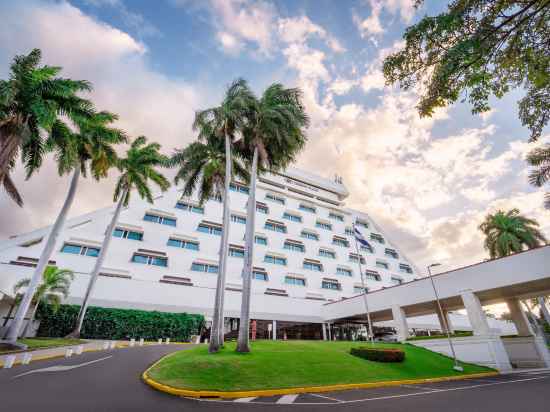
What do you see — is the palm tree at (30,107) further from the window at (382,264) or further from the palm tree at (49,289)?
the window at (382,264)

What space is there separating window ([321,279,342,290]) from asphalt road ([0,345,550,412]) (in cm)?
3027

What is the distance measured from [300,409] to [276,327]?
26.8 m

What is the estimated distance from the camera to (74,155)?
1773 cm

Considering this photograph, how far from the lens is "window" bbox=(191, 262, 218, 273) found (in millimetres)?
33500

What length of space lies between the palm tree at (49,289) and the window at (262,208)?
27.2 m

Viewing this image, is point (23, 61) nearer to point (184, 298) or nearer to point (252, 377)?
point (252, 377)

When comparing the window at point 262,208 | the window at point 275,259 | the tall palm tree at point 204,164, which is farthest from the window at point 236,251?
the tall palm tree at point 204,164

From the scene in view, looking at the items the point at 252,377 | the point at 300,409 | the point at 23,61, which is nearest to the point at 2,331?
the point at 23,61

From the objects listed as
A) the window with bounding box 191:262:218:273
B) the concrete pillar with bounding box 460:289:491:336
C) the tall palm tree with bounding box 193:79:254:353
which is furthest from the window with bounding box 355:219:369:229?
the tall palm tree with bounding box 193:79:254:353

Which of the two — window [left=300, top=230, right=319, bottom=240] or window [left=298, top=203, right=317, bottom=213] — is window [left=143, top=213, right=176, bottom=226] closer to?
window [left=300, top=230, right=319, bottom=240]

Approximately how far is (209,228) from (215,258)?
515 centimetres

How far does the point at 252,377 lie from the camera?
10148 millimetres

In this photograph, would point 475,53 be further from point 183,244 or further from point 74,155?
point 183,244

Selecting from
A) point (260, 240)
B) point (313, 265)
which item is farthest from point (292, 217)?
point (313, 265)
